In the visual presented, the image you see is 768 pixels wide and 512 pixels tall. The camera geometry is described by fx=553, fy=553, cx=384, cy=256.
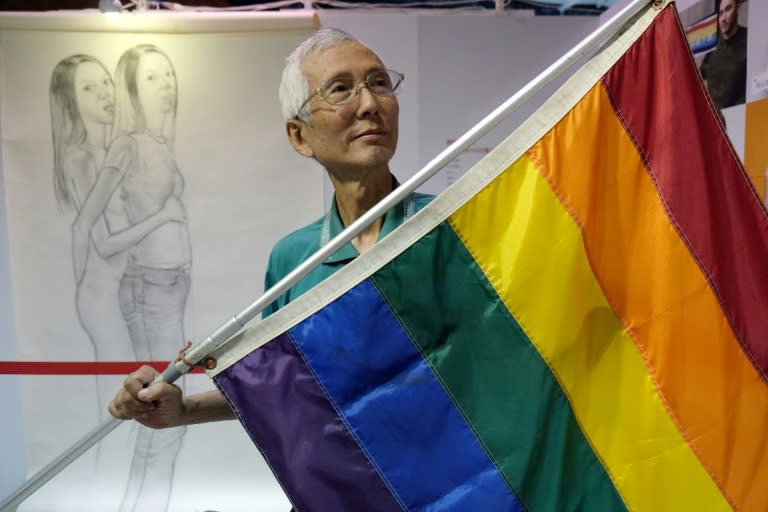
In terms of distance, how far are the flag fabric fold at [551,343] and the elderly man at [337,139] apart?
0.73ft

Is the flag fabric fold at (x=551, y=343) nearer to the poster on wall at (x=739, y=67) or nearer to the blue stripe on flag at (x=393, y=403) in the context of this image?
the blue stripe on flag at (x=393, y=403)

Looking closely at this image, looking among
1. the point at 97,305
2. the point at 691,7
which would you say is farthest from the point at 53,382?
the point at 691,7

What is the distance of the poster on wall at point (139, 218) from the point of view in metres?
2.64

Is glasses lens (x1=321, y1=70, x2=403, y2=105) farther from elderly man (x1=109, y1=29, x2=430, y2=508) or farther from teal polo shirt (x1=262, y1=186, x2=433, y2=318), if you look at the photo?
teal polo shirt (x1=262, y1=186, x2=433, y2=318)

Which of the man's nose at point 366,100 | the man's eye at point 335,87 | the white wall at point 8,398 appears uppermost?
the man's eye at point 335,87

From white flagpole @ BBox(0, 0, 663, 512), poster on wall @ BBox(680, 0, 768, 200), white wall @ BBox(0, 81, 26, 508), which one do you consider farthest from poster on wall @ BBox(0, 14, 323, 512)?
white flagpole @ BBox(0, 0, 663, 512)

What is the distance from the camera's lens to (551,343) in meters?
0.93

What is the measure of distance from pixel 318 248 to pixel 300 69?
1.23ft

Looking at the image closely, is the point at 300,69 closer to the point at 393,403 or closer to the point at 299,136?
the point at 299,136

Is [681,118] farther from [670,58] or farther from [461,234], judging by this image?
[461,234]

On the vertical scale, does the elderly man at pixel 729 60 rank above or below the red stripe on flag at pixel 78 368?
above

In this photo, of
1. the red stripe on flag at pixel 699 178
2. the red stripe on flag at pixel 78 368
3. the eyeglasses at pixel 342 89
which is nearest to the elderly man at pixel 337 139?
the eyeglasses at pixel 342 89

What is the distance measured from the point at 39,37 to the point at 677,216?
2.90 metres

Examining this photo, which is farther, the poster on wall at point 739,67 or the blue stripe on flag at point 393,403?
the poster on wall at point 739,67
